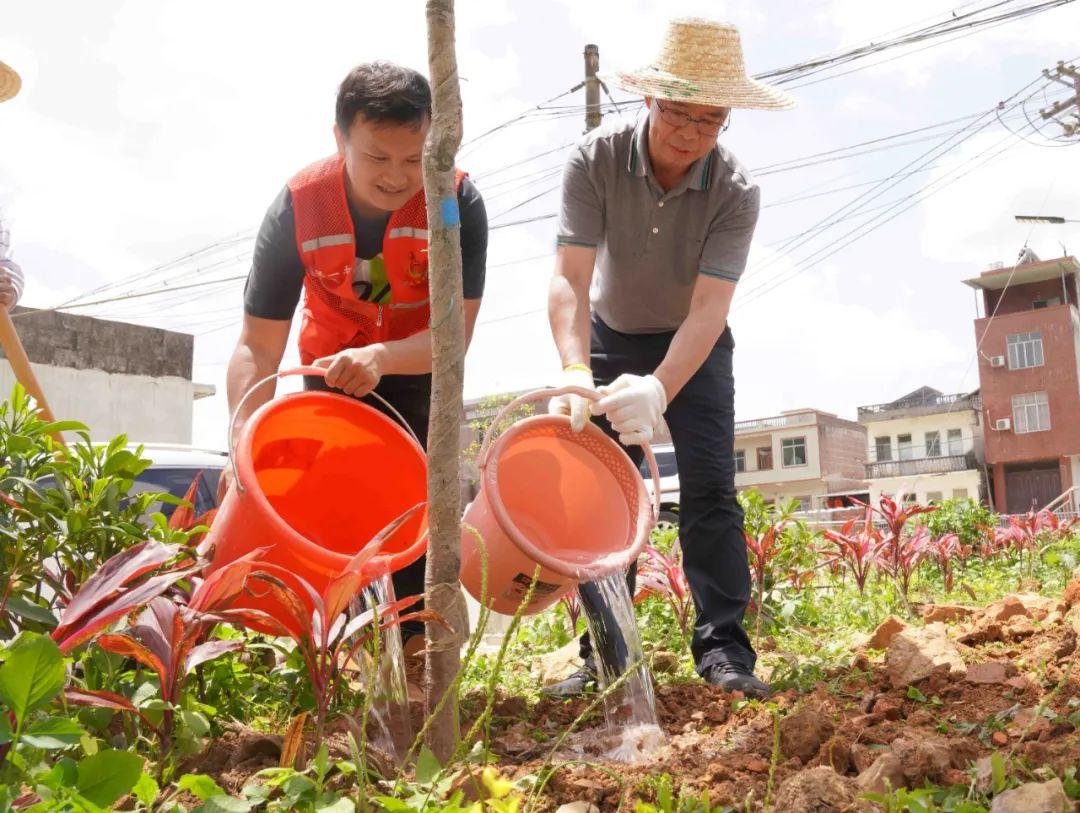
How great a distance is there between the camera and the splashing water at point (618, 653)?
212 centimetres

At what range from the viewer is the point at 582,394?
2.23 m

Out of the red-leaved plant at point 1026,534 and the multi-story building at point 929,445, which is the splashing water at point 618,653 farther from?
the multi-story building at point 929,445

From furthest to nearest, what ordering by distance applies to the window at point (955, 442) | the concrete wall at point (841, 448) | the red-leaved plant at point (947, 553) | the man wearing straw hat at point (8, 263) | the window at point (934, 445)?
the concrete wall at point (841, 448) → the window at point (934, 445) → the window at point (955, 442) → the red-leaved plant at point (947, 553) → the man wearing straw hat at point (8, 263)

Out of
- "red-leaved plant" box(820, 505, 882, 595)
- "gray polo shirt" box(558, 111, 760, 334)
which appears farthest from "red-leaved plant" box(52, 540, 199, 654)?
"red-leaved plant" box(820, 505, 882, 595)

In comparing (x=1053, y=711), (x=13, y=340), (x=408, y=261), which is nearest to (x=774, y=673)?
(x=1053, y=711)

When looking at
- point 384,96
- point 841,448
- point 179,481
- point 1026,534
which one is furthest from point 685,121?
point 841,448

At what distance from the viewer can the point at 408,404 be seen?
9.36 feet

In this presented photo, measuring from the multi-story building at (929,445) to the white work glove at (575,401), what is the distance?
33.6 meters

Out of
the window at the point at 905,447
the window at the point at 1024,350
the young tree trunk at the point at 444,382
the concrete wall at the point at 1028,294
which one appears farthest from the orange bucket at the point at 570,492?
the window at the point at 905,447

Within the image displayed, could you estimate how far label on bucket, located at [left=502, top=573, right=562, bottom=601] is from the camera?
2.07 metres

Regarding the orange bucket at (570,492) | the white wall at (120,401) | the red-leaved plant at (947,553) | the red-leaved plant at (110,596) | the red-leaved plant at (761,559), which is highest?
the white wall at (120,401)

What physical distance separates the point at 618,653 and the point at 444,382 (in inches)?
36.1

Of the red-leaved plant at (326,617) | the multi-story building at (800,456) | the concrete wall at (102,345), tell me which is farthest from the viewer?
the multi-story building at (800,456)

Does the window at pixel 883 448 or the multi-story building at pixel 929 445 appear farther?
the window at pixel 883 448
